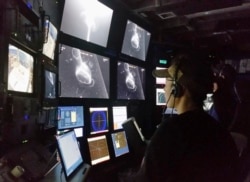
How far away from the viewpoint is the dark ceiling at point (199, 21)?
14.7ft

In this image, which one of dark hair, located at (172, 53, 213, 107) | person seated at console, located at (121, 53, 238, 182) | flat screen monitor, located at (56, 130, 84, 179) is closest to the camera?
person seated at console, located at (121, 53, 238, 182)

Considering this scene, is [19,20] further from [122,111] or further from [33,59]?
[122,111]

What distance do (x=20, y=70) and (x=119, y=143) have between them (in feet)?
8.89

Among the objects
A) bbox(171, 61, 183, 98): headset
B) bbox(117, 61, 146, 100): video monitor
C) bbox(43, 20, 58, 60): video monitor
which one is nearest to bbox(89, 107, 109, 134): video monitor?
bbox(117, 61, 146, 100): video monitor

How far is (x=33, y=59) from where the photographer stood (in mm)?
2357

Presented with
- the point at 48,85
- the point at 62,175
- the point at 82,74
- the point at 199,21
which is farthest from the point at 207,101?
the point at 199,21

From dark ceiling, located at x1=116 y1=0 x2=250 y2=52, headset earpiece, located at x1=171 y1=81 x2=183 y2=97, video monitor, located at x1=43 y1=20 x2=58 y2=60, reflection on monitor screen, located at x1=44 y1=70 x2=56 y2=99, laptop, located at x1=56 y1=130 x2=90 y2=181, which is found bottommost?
laptop, located at x1=56 y1=130 x2=90 y2=181

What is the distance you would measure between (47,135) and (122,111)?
2.05 m

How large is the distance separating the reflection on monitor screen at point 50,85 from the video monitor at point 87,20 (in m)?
0.73

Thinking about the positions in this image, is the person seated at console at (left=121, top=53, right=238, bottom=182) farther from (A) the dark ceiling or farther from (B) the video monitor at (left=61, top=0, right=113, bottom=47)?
(A) the dark ceiling

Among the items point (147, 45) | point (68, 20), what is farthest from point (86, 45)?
point (147, 45)

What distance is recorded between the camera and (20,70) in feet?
6.74

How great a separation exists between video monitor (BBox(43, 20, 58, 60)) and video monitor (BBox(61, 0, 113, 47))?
22.2 inches

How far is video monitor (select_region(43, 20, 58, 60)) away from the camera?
2570mm
